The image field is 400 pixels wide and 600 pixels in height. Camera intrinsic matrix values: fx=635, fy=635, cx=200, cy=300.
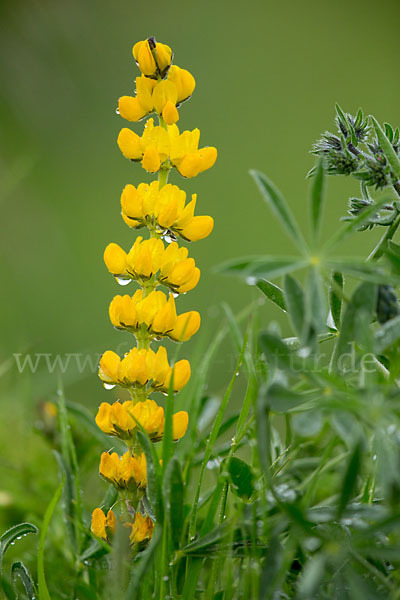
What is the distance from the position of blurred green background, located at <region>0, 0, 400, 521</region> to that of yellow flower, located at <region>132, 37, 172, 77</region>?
0.99 meters

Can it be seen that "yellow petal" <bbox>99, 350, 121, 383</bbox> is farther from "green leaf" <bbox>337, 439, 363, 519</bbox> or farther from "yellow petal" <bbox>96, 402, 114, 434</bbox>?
"green leaf" <bbox>337, 439, 363, 519</bbox>

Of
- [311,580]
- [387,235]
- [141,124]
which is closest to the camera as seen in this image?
[311,580]

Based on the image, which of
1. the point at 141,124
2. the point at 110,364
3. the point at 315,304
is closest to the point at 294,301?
the point at 315,304

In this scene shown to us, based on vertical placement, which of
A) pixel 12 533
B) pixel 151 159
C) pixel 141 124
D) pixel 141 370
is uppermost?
pixel 141 124

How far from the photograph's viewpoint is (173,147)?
0.38m

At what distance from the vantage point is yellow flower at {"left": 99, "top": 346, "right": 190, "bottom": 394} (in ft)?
1.19

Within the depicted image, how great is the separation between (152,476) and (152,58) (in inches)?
9.7

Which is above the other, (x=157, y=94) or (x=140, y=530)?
(x=157, y=94)

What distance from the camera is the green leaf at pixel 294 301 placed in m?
0.31

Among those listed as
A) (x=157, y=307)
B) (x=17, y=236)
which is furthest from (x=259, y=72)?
(x=157, y=307)

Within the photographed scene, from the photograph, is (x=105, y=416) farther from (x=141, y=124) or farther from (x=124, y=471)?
(x=141, y=124)

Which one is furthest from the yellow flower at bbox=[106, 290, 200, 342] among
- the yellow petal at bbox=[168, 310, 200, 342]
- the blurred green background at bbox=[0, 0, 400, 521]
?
the blurred green background at bbox=[0, 0, 400, 521]

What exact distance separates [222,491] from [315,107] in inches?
78.2

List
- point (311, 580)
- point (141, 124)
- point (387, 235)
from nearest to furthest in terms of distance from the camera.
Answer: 1. point (311, 580)
2. point (387, 235)
3. point (141, 124)
